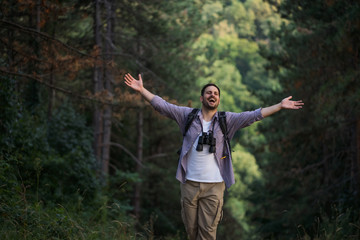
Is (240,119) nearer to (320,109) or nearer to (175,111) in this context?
(175,111)

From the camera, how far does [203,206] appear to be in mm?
5387

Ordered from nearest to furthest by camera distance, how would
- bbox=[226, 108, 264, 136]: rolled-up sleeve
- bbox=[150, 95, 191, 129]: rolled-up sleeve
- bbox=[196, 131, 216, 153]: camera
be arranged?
bbox=[196, 131, 216, 153]: camera < bbox=[226, 108, 264, 136]: rolled-up sleeve < bbox=[150, 95, 191, 129]: rolled-up sleeve

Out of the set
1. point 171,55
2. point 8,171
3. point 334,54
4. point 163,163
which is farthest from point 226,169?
point 163,163

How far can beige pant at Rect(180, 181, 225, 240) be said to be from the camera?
5.33 meters

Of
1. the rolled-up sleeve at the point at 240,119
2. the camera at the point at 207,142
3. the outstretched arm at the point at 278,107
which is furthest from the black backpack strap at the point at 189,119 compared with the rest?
the outstretched arm at the point at 278,107

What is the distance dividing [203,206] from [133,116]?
11.6m

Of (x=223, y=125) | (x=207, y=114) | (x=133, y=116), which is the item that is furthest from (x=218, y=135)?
(x=133, y=116)

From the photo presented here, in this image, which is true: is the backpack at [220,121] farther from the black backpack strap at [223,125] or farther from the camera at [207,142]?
the camera at [207,142]

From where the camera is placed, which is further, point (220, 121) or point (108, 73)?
point (108, 73)

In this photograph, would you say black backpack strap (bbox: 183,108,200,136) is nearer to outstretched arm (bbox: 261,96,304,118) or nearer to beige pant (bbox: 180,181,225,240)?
beige pant (bbox: 180,181,225,240)

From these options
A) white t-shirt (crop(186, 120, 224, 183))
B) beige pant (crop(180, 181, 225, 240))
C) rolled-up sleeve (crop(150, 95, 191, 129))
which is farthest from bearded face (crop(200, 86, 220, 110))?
beige pant (crop(180, 181, 225, 240))

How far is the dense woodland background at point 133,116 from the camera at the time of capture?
792 cm

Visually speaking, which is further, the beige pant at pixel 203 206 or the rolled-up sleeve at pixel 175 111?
the rolled-up sleeve at pixel 175 111

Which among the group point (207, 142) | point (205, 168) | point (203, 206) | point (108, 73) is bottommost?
point (203, 206)
